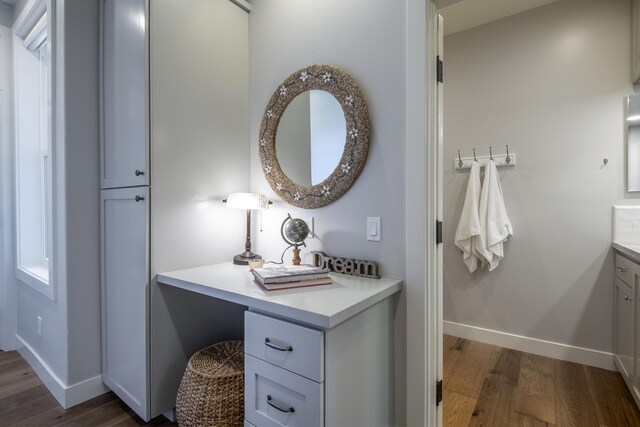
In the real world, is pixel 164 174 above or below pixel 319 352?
above

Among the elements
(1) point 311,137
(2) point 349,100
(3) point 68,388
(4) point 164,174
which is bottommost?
(3) point 68,388

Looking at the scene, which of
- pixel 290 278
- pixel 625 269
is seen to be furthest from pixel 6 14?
pixel 625 269

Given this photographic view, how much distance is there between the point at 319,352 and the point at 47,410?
1.78 metres

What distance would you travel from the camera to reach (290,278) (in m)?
1.32

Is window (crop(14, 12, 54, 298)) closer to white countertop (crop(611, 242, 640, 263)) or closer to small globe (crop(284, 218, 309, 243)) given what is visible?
small globe (crop(284, 218, 309, 243))

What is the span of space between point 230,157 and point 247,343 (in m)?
1.10

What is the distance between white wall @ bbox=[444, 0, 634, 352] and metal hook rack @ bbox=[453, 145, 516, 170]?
0.05 metres

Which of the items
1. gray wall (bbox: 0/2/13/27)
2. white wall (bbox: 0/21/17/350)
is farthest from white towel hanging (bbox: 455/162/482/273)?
gray wall (bbox: 0/2/13/27)

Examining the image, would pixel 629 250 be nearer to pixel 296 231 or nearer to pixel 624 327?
pixel 624 327

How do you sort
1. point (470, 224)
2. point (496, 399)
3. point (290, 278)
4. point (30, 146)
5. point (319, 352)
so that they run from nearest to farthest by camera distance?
point (319, 352) < point (290, 278) < point (496, 399) < point (30, 146) < point (470, 224)

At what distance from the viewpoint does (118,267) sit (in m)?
1.78

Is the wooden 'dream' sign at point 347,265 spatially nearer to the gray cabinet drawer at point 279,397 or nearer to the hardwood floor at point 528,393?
the gray cabinet drawer at point 279,397

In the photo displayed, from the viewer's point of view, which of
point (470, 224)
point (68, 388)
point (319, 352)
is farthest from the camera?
point (470, 224)

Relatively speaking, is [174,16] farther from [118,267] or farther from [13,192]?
[13,192]
